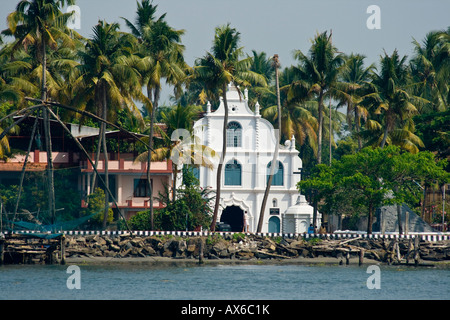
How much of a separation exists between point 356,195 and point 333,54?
11.3 metres

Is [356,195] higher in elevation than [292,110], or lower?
lower

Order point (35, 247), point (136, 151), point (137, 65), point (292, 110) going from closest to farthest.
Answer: point (35, 247)
point (137, 65)
point (136, 151)
point (292, 110)

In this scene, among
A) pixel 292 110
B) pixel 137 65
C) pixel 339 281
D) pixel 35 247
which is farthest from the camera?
pixel 292 110

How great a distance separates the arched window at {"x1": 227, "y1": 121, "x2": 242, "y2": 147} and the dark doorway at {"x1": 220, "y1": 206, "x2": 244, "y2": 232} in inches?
202

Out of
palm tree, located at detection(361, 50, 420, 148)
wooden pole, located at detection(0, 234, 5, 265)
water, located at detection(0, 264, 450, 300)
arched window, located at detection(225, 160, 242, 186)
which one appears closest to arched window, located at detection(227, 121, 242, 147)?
arched window, located at detection(225, 160, 242, 186)

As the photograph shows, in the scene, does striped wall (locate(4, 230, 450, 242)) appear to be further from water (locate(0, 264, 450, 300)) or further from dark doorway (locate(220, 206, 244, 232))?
dark doorway (locate(220, 206, 244, 232))

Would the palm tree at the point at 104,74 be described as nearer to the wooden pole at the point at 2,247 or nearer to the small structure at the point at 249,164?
the wooden pole at the point at 2,247

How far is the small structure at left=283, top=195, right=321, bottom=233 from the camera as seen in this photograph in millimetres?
59312

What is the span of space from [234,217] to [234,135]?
7.05m

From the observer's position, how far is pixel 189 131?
192ft
